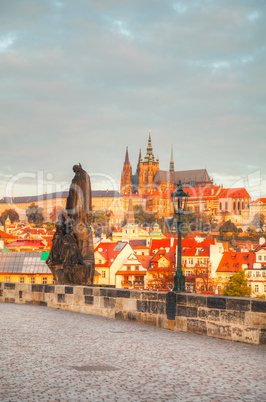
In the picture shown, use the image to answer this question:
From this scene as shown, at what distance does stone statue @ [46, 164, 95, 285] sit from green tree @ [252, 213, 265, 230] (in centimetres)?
17417

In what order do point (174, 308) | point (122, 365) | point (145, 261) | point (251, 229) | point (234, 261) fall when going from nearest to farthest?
point (122, 365) → point (174, 308) → point (234, 261) → point (145, 261) → point (251, 229)

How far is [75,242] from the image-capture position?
48.3 ft

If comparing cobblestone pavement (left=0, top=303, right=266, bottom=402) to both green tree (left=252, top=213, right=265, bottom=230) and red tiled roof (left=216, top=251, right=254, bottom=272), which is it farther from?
green tree (left=252, top=213, right=265, bottom=230)

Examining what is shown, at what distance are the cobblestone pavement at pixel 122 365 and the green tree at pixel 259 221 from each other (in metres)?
180

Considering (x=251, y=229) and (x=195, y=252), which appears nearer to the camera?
(x=195, y=252)

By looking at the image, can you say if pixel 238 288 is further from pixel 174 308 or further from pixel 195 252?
pixel 174 308

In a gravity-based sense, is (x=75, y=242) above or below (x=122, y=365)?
above

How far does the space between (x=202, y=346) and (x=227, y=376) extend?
2235mm

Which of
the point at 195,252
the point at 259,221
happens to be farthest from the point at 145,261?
the point at 259,221

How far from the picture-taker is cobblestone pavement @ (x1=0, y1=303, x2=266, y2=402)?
208 inches

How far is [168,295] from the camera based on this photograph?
10430 mm

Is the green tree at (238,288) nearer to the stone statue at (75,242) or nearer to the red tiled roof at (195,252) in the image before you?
the red tiled roof at (195,252)

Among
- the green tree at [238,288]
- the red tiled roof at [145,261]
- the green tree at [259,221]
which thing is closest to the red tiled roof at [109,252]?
the red tiled roof at [145,261]

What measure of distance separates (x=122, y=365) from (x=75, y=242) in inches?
323
